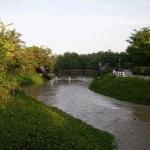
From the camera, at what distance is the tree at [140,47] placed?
57.6m

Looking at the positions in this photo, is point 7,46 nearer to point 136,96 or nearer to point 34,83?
point 136,96

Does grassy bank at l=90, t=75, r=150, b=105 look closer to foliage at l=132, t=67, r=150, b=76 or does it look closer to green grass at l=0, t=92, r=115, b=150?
foliage at l=132, t=67, r=150, b=76

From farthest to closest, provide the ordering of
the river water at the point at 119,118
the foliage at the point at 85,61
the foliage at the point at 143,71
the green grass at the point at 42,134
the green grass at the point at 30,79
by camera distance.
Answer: the foliage at the point at 85,61 → the green grass at the point at 30,79 → the foliage at the point at 143,71 → the river water at the point at 119,118 → the green grass at the point at 42,134

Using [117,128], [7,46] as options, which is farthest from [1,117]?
[7,46]

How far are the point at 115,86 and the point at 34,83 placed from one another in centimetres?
2266

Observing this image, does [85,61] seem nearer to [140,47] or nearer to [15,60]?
[140,47]

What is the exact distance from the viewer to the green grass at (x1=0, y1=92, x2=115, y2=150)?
15.6 m

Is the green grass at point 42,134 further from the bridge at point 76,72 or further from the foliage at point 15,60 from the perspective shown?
the bridge at point 76,72

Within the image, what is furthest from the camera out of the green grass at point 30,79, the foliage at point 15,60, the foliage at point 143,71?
the green grass at point 30,79

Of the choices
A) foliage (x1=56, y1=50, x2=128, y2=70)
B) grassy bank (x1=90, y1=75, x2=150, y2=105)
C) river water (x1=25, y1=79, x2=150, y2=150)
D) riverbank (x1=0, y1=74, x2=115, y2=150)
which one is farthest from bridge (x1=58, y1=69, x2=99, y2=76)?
riverbank (x1=0, y1=74, x2=115, y2=150)

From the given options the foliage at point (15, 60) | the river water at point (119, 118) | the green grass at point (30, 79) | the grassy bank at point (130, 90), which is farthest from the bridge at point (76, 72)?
the river water at point (119, 118)

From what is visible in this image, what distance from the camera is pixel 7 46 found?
3109 centimetres

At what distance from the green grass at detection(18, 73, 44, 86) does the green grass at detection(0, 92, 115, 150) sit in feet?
136

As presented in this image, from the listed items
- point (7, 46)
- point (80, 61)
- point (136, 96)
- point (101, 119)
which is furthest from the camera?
point (80, 61)
